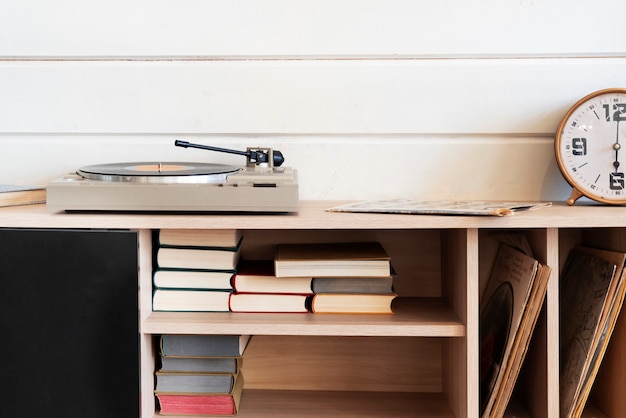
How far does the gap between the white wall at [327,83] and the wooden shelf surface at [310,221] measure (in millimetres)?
303

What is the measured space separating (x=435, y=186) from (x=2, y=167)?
3.05 ft

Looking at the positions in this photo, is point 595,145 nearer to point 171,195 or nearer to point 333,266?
point 333,266

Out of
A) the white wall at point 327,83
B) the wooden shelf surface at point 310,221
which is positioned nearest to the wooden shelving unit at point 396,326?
the wooden shelf surface at point 310,221

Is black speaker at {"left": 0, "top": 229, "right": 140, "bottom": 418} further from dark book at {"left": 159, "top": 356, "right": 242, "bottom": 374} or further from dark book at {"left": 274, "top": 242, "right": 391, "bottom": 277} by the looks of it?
dark book at {"left": 274, "top": 242, "right": 391, "bottom": 277}

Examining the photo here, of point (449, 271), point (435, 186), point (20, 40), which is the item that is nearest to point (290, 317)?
point (449, 271)

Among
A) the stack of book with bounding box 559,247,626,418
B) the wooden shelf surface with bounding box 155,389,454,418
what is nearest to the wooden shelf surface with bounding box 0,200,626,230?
the stack of book with bounding box 559,247,626,418

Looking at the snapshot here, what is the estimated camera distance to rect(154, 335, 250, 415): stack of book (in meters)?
1.11

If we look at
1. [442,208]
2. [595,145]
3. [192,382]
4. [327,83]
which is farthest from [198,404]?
[595,145]

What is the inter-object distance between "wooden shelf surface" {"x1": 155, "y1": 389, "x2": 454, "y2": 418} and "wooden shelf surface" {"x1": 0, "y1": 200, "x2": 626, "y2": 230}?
1.18 ft

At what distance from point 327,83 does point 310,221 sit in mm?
420

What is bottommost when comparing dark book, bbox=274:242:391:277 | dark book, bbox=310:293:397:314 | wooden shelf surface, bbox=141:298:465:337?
wooden shelf surface, bbox=141:298:465:337

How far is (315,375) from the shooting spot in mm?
1334

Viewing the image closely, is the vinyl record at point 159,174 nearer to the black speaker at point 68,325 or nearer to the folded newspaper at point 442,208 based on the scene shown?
the black speaker at point 68,325

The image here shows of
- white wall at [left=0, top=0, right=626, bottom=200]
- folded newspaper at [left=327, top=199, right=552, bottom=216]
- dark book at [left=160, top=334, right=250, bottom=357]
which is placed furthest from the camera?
white wall at [left=0, top=0, right=626, bottom=200]
